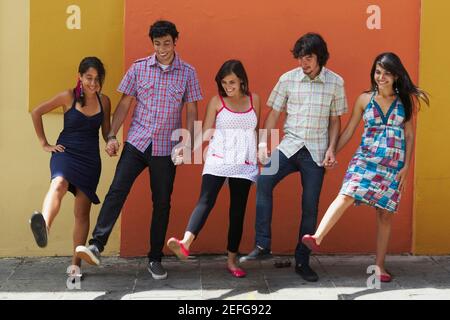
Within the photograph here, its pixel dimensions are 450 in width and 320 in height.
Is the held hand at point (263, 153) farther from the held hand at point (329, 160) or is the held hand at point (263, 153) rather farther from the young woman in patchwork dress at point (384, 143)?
the young woman in patchwork dress at point (384, 143)

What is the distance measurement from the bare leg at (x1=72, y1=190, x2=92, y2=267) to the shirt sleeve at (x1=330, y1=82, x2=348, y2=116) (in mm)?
2129

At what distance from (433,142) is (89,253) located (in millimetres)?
3279

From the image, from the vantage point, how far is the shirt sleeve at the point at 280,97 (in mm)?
5719

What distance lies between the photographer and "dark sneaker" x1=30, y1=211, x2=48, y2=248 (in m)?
5.08

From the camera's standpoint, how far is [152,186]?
18.9 feet

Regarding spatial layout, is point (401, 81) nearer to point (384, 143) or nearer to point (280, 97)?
point (384, 143)

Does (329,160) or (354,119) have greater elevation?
(354,119)

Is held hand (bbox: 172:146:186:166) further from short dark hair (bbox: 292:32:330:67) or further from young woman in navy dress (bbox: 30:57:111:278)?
short dark hair (bbox: 292:32:330:67)

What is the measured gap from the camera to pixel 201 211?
5570 mm

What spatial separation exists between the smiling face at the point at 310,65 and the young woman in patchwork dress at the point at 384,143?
17.7 inches

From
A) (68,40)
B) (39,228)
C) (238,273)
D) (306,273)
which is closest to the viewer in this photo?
(39,228)

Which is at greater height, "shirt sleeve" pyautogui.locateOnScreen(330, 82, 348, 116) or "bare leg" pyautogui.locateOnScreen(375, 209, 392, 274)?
"shirt sleeve" pyautogui.locateOnScreen(330, 82, 348, 116)

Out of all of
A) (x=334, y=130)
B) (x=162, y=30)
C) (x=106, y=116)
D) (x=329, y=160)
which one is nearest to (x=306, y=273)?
(x=329, y=160)

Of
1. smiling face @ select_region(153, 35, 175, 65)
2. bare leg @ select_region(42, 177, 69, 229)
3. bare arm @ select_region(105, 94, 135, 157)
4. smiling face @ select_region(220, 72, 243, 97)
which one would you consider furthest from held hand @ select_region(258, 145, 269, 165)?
bare leg @ select_region(42, 177, 69, 229)
